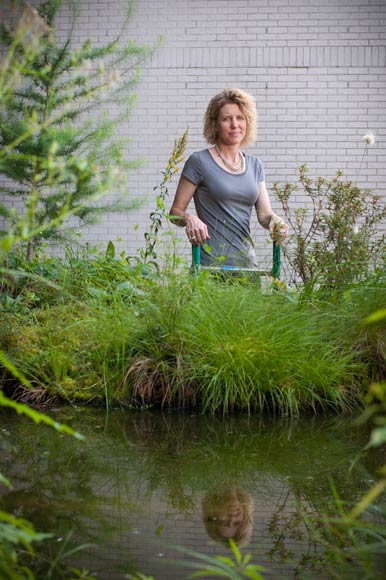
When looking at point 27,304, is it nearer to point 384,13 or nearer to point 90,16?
point 90,16

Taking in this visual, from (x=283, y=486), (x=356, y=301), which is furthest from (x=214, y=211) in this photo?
(x=283, y=486)

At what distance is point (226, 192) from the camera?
161 inches

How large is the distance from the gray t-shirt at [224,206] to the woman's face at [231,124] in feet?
0.50

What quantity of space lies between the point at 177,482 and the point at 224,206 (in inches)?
83.9

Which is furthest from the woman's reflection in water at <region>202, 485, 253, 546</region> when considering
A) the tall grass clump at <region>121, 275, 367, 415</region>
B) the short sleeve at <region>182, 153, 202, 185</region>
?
the short sleeve at <region>182, 153, 202, 185</region>

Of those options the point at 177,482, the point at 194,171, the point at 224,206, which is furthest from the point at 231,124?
the point at 177,482

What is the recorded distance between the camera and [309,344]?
11.2 feet

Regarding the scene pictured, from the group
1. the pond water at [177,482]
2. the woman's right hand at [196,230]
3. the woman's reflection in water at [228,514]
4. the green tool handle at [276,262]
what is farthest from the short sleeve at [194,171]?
the woman's reflection in water at [228,514]

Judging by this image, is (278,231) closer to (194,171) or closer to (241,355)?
(194,171)

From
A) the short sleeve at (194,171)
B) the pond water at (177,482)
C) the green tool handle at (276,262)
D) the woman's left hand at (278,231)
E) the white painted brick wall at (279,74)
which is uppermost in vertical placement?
the white painted brick wall at (279,74)

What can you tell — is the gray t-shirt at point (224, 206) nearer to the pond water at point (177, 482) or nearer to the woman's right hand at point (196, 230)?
the woman's right hand at point (196, 230)

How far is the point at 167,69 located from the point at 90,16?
935 millimetres

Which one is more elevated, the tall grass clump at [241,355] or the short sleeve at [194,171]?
the short sleeve at [194,171]

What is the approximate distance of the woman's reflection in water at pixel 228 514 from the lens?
1.74 m
